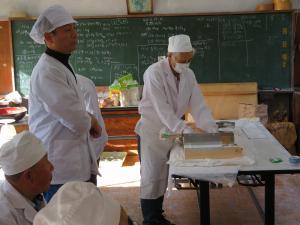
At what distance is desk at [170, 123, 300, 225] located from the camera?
208cm

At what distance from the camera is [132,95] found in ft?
15.7

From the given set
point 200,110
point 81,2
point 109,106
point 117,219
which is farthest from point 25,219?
→ point 81,2

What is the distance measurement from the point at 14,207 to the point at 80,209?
640mm

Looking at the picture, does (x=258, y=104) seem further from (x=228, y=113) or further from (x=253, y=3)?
(x=253, y=3)

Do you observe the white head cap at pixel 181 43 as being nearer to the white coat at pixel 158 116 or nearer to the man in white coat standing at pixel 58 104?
the white coat at pixel 158 116

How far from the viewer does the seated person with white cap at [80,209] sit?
2.83 feet

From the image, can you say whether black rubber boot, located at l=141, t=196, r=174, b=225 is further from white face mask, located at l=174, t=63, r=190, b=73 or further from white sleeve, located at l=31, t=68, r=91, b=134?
white sleeve, located at l=31, t=68, r=91, b=134

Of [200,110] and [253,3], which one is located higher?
[253,3]

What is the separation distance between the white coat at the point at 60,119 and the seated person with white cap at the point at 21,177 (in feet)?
1.56

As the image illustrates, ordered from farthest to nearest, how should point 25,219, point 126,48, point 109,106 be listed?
point 126,48 → point 109,106 → point 25,219

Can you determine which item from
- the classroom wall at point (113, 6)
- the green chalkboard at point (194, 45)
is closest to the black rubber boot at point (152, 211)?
the green chalkboard at point (194, 45)

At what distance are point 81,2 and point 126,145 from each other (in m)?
1.80

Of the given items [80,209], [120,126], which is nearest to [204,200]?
[80,209]

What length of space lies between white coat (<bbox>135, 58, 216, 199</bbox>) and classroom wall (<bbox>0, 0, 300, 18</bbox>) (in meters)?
2.31
